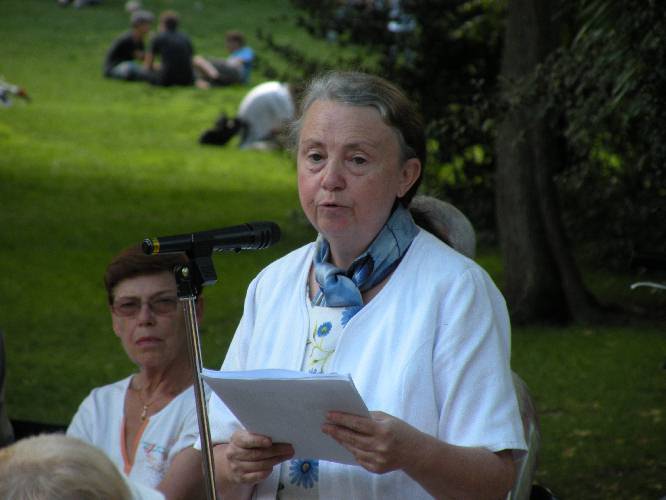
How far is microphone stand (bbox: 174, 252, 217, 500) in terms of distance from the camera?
2736 millimetres

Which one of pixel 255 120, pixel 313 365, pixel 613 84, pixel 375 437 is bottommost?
pixel 375 437

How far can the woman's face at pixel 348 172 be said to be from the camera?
294cm

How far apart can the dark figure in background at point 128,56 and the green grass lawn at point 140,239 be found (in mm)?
235

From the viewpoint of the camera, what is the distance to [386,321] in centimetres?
290

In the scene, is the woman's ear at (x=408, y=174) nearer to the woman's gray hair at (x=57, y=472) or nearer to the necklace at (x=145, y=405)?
the woman's gray hair at (x=57, y=472)

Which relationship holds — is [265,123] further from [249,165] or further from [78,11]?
[78,11]

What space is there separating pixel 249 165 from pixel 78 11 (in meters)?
11.2

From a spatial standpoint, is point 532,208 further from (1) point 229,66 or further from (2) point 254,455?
(1) point 229,66

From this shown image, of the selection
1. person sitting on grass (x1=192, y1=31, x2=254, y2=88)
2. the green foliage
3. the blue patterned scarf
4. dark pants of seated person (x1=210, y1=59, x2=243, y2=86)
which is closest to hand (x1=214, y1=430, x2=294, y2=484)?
the blue patterned scarf

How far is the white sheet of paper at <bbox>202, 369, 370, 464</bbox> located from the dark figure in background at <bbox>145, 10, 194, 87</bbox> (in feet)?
59.0

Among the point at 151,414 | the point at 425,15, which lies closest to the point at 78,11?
the point at 425,15

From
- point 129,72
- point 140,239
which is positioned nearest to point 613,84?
point 140,239

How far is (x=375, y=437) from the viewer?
264 cm

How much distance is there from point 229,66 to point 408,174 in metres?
18.3
